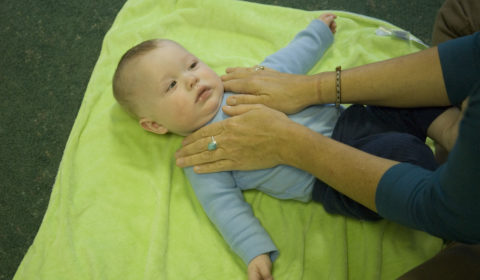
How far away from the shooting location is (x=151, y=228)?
1163mm

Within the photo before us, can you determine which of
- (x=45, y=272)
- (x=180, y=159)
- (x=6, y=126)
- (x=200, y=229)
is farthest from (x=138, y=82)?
(x=6, y=126)

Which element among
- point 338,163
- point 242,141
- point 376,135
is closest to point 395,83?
point 376,135

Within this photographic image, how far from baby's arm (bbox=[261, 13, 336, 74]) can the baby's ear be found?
1.36 ft

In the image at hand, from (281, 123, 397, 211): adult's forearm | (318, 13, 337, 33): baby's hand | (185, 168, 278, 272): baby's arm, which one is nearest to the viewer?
(281, 123, 397, 211): adult's forearm

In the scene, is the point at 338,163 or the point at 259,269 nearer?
the point at 338,163

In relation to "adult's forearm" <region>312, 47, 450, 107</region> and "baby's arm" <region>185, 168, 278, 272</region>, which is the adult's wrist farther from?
"baby's arm" <region>185, 168, 278, 272</region>

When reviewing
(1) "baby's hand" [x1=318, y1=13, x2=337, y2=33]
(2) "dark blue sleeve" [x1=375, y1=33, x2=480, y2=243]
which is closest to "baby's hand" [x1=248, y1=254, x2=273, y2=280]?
(2) "dark blue sleeve" [x1=375, y1=33, x2=480, y2=243]

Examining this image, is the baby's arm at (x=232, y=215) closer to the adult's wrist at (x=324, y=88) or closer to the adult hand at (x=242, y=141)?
the adult hand at (x=242, y=141)

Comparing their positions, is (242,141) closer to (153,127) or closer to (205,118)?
(205,118)

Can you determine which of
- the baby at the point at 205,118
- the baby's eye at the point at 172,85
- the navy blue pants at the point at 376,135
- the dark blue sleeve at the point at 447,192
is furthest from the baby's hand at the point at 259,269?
the baby's eye at the point at 172,85

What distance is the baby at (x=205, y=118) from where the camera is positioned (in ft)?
3.59

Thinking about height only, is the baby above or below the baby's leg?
below

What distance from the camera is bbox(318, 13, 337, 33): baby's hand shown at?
1476 millimetres

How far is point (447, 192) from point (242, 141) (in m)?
0.55
